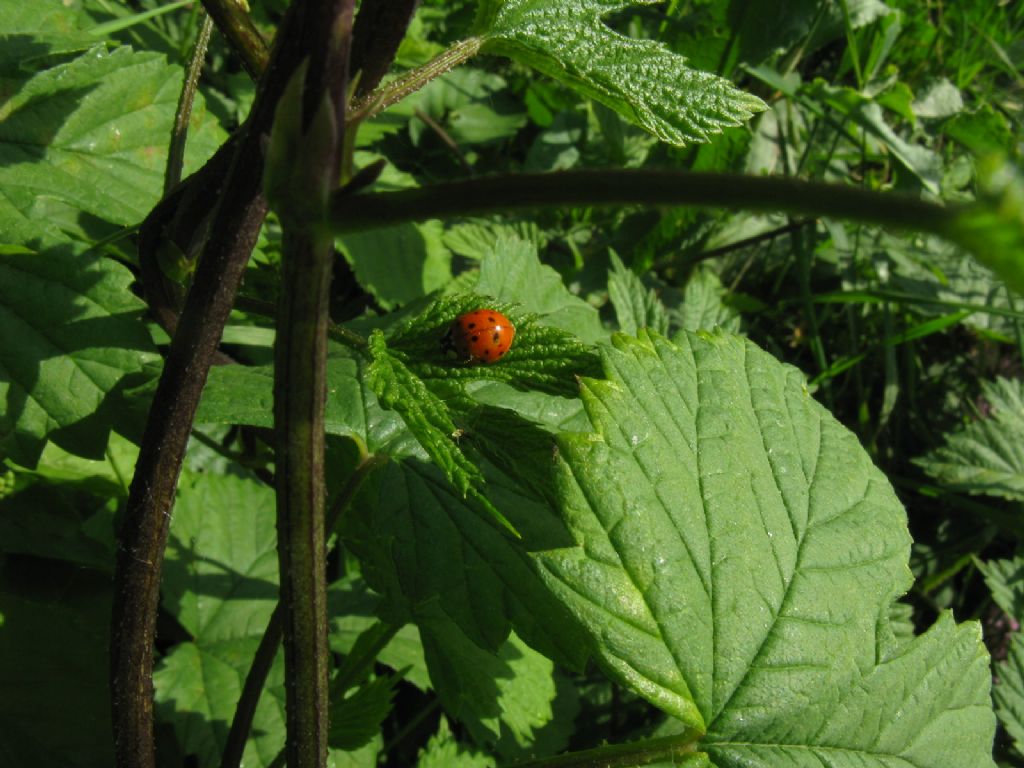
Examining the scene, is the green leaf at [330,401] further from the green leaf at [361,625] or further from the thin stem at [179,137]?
the green leaf at [361,625]

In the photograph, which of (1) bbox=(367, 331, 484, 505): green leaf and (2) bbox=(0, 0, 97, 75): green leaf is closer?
(1) bbox=(367, 331, 484, 505): green leaf

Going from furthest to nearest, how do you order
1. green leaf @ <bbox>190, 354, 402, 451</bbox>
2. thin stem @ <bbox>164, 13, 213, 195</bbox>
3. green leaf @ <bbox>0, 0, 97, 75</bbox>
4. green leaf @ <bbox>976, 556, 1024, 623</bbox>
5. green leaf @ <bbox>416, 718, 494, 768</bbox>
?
green leaf @ <bbox>976, 556, 1024, 623</bbox>, green leaf @ <bbox>416, 718, 494, 768</bbox>, green leaf @ <bbox>0, 0, 97, 75</bbox>, green leaf @ <bbox>190, 354, 402, 451</bbox>, thin stem @ <bbox>164, 13, 213, 195</bbox>

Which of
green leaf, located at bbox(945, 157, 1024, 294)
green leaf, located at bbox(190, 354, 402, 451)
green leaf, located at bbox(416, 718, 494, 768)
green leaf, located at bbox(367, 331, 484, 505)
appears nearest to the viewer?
green leaf, located at bbox(945, 157, 1024, 294)

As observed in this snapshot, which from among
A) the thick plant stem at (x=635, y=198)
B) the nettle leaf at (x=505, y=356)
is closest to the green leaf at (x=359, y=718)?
the nettle leaf at (x=505, y=356)

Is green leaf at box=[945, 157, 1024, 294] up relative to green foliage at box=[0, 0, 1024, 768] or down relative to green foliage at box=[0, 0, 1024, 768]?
up

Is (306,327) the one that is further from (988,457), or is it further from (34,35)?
(988,457)

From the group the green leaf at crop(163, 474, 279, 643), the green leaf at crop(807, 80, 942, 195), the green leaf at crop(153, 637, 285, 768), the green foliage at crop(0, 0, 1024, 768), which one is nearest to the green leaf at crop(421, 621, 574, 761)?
the green foliage at crop(0, 0, 1024, 768)

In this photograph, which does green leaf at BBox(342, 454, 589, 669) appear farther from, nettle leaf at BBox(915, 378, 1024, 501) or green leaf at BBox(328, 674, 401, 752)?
nettle leaf at BBox(915, 378, 1024, 501)
